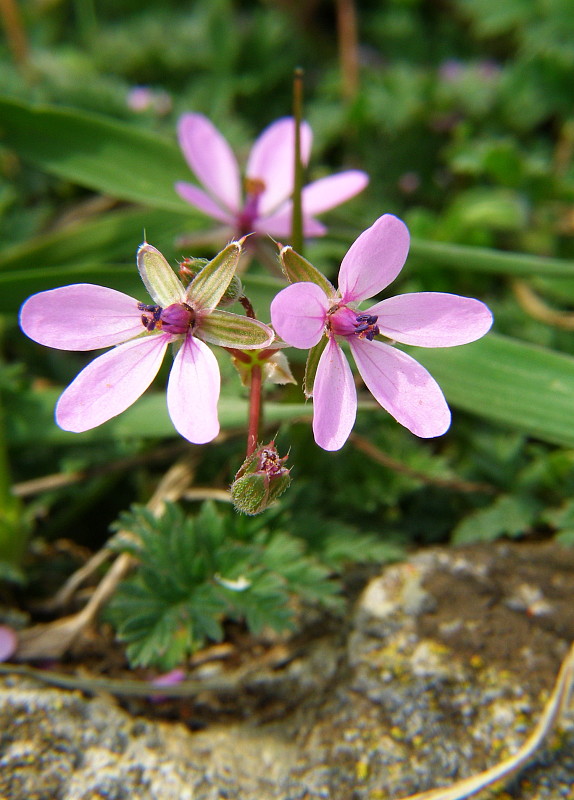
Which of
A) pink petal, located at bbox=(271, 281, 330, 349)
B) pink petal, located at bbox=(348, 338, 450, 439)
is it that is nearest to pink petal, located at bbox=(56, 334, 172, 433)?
pink petal, located at bbox=(271, 281, 330, 349)

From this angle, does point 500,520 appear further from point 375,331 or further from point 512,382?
point 375,331

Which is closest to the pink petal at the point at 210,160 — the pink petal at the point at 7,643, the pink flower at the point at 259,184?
the pink flower at the point at 259,184

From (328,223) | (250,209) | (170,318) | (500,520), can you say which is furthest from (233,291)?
(328,223)

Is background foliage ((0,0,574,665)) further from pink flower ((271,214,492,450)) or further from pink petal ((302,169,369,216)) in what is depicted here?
pink flower ((271,214,492,450))

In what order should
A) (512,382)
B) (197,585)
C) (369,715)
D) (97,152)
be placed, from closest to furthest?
(369,715) → (197,585) → (512,382) → (97,152)

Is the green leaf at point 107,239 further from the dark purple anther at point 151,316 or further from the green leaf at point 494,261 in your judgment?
the dark purple anther at point 151,316

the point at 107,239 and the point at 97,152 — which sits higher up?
the point at 97,152

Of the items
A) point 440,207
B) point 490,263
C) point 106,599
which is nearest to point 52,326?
point 106,599

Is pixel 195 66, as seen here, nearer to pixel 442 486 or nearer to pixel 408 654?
pixel 442 486
